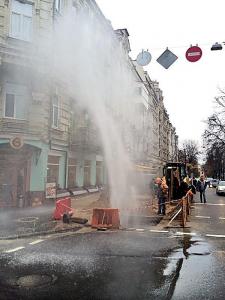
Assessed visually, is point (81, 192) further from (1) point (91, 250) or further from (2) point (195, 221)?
(1) point (91, 250)

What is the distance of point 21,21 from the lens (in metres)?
15.1

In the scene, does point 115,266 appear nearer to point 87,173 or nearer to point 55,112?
point 55,112

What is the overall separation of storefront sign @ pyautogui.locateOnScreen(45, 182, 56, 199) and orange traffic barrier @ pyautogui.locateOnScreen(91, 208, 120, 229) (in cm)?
572

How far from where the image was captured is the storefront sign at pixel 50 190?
609 inches

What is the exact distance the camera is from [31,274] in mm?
5562

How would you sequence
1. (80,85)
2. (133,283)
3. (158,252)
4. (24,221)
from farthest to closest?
1. (80,85)
2. (24,221)
3. (158,252)
4. (133,283)

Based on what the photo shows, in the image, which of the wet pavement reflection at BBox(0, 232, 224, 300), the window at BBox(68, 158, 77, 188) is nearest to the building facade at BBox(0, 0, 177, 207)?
the window at BBox(68, 158, 77, 188)

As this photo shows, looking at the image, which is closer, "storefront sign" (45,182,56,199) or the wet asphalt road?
the wet asphalt road

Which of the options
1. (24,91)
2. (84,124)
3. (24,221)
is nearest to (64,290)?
(24,221)

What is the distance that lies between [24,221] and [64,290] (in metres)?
6.08

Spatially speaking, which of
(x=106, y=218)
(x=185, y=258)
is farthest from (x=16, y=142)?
(x=185, y=258)

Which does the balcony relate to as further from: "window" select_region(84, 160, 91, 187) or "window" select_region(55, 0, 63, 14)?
"window" select_region(84, 160, 91, 187)

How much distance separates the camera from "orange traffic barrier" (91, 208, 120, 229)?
10.0 metres

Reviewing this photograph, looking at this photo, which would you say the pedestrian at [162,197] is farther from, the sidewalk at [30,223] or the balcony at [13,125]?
the balcony at [13,125]
